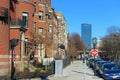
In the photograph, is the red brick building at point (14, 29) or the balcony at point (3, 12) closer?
the balcony at point (3, 12)

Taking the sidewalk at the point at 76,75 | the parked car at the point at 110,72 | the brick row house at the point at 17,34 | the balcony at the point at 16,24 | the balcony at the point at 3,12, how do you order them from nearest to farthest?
the parked car at the point at 110,72, the balcony at the point at 3,12, the sidewalk at the point at 76,75, the brick row house at the point at 17,34, the balcony at the point at 16,24

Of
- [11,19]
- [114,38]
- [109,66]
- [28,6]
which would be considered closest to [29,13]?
[28,6]

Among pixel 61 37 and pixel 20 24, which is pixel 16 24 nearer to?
pixel 20 24

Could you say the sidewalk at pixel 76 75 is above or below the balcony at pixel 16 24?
below

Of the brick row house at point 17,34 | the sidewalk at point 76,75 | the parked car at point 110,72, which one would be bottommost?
the sidewalk at point 76,75

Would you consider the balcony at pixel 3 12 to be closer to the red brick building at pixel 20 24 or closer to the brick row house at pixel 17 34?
the brick row house at pixel 17 34

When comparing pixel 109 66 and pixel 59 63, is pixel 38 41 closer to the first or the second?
pixel 59 63

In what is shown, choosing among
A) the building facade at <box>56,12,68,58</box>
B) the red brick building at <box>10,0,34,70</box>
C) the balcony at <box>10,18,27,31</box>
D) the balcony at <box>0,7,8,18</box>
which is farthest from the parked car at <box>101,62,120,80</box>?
the building facade at <box>56,12,68,58</box>

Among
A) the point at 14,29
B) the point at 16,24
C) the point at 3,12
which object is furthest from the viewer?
the point at 16,24

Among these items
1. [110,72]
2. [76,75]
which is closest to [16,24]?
[76,75]

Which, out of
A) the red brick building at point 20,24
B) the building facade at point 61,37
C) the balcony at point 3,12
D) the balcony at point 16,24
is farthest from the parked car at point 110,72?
the building facade at point 61,37

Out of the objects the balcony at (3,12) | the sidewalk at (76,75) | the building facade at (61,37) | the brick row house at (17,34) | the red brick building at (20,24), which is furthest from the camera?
the building facade at (61,37)

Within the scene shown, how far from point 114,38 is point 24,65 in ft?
237

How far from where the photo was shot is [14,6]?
44.4 meters
